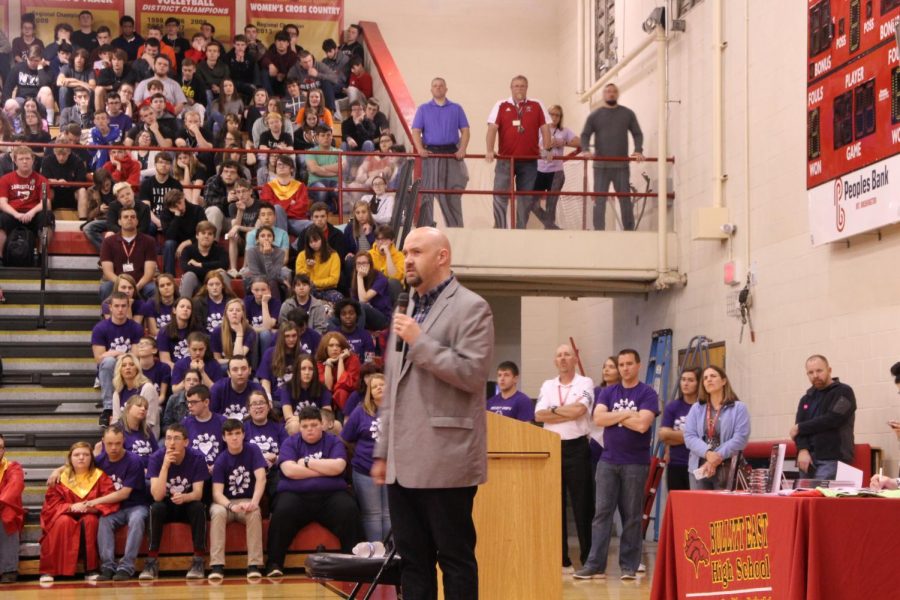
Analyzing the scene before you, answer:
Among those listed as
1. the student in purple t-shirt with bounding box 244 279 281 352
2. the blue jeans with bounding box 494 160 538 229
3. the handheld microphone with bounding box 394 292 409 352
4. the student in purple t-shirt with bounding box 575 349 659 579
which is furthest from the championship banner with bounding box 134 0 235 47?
the handheld microphone with bounding box 394 292 409 352

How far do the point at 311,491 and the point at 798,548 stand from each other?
5989 mm

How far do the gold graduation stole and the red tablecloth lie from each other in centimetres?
582

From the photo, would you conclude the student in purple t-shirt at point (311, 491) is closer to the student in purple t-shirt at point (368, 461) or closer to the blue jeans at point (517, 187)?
the student in purple t-shirt at point (368, 461)

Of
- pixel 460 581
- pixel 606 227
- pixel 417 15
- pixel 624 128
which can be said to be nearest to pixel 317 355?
pixel 606 227

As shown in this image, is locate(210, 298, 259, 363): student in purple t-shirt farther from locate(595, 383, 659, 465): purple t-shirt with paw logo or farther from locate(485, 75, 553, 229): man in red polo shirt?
locate(485, 75, 553, 229): man in red polo shirt

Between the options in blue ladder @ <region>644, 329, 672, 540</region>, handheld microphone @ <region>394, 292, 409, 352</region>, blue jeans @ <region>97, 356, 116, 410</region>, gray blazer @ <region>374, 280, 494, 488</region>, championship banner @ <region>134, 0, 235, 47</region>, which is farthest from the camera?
championship banner @ <region>134, 0, 235, 47</region>

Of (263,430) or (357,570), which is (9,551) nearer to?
(263,430)

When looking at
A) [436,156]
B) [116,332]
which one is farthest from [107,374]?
[436,156]

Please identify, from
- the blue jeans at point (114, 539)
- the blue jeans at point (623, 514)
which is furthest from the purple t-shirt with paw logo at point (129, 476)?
the blue jeans at point (623, 514)

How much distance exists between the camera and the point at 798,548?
415 centimetres

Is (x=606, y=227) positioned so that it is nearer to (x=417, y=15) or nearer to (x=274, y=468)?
(x=274, y=468)

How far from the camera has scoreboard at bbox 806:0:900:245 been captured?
8.75 m

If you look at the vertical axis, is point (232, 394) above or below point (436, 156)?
below

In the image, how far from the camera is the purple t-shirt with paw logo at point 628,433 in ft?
30.1
